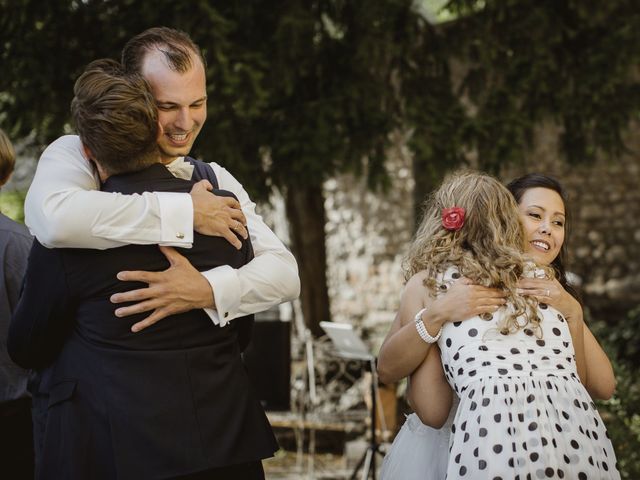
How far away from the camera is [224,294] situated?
2.06 meters

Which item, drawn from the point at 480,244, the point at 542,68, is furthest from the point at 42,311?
the point at 542,68

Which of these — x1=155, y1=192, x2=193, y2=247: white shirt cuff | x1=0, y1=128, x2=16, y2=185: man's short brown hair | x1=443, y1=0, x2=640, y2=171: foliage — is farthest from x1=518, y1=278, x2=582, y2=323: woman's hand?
x1=443, y1=0, x2=640, y2=171: foliage

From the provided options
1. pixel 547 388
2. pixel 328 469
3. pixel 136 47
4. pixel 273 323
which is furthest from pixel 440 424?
pixel 328 469

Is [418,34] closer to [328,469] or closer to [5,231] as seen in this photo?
[328,469]

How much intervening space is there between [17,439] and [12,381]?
0.66 feet

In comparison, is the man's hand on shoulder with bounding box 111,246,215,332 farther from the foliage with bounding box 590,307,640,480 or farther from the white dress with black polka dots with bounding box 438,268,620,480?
the foliage with bounding box 590,307,640,480

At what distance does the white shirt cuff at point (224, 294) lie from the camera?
206 centimetres

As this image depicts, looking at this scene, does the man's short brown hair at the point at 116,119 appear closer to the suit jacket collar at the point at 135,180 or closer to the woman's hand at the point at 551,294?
the suit jacket collar at the point at 135,180

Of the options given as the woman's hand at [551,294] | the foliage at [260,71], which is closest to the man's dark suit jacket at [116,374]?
the woman's hand at [551,294]

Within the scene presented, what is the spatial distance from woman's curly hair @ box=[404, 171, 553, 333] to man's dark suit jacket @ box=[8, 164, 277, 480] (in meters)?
0.81

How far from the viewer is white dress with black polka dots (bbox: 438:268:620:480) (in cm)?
224

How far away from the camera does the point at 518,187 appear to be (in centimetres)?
296

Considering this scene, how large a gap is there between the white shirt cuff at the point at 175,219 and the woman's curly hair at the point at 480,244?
0.82 meters

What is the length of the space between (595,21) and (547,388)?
17.7ft
